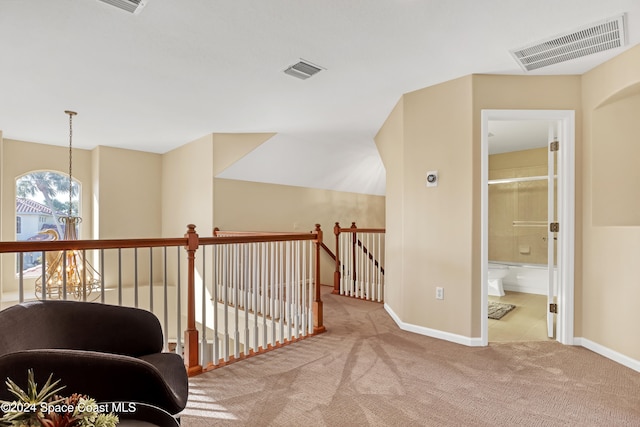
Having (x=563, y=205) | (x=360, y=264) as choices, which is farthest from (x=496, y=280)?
(x=563, y=205)

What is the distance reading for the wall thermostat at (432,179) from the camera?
3.29m

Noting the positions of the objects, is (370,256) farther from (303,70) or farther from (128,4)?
(128,4)

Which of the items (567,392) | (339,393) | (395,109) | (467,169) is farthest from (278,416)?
(395,109)

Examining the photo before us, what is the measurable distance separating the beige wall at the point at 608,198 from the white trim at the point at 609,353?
1.3 inches

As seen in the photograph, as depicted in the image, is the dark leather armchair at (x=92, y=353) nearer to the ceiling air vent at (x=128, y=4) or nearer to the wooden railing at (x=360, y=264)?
the ceiling air vent at (x=128, y=4)

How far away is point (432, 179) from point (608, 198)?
1.48 m

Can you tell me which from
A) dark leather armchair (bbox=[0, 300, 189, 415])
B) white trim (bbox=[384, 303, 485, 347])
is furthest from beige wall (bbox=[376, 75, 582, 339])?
dark leather armchair (bbox=[0, 300, 189, 415])

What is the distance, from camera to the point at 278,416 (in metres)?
1.95

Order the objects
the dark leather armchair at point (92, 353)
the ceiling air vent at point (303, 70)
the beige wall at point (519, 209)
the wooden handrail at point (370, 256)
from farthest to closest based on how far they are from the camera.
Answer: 1. the beige wall at point (519, 209)
2. the wooden handrail at point (370, 256)
3. the ceiling air vent at point (303, 70)
4. the dark leather armchair at point (92, 353)

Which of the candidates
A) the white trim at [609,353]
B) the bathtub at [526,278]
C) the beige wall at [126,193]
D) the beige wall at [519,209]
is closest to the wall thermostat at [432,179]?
the white trim at [609,353]

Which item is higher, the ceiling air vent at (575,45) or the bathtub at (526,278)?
the ceiling air vent at (575,45)

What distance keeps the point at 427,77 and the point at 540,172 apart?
404cm

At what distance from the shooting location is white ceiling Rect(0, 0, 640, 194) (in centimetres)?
213

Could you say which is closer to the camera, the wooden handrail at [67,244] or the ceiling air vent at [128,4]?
the wooden handrail at [67,244]
